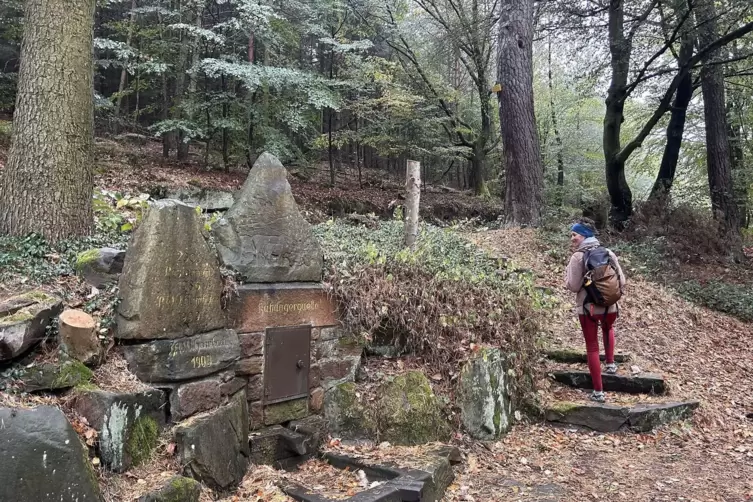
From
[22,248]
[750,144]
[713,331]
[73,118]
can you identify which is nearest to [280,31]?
[73,118]

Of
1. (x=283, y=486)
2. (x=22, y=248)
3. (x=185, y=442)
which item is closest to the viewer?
(x=185, y=442)

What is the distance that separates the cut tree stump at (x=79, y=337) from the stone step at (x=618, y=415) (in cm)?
416

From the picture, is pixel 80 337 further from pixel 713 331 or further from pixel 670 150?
pixel 670 150

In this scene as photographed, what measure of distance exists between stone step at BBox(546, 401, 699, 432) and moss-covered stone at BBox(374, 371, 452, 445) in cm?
130

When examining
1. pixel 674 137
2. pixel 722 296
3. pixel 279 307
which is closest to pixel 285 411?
pixel 279 307

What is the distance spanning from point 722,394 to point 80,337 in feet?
21.4

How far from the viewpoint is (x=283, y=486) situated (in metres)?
3.72

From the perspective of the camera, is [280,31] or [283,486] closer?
[283,486]

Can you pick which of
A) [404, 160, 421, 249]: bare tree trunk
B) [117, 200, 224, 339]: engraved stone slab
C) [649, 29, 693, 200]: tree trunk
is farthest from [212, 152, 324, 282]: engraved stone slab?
[649, 29, 693, 200]: tree trunk

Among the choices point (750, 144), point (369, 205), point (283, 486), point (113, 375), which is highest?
point (750, 144)

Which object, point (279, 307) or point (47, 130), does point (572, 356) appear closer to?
point (279, 307)

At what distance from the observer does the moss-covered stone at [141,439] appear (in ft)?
10.6

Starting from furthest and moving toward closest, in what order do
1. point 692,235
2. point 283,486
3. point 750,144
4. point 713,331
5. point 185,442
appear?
point 750,144 → point 692,235 → point 713,331 → point 283,486 → point 185,442

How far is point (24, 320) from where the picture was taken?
3285mm
